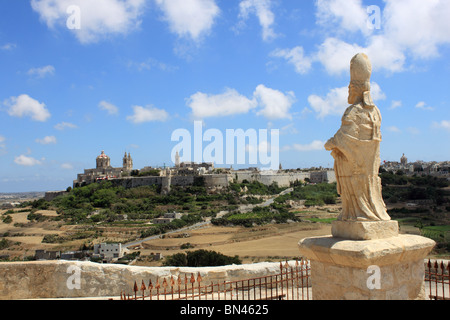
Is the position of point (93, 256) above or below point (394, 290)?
below

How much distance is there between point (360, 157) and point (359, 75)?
2.77 feet

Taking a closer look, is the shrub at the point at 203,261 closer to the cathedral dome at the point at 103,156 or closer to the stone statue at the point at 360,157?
the stone statue at the point at 360,157

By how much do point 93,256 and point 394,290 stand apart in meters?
21.9

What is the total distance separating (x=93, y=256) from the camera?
862 inches

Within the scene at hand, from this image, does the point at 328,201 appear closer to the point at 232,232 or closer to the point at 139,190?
the point at 232,232

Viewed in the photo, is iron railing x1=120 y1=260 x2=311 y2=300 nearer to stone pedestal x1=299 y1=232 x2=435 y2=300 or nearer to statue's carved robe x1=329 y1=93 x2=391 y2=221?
stone pedestal x1=299 y1=232 x2=435 y2=300

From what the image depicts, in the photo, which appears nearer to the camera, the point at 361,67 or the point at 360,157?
the point at 360,157

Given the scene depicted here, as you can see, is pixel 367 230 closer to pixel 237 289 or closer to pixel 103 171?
pixel 237 289

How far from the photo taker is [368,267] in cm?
290

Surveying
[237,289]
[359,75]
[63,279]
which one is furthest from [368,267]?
[63,279]

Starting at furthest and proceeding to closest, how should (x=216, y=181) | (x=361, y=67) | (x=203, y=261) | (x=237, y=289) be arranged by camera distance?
(x=216, y=181)
(x=203, y=261)
(x=237, y=289)
(x=361, y=67)

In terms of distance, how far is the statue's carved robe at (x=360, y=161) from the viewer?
3.26m
